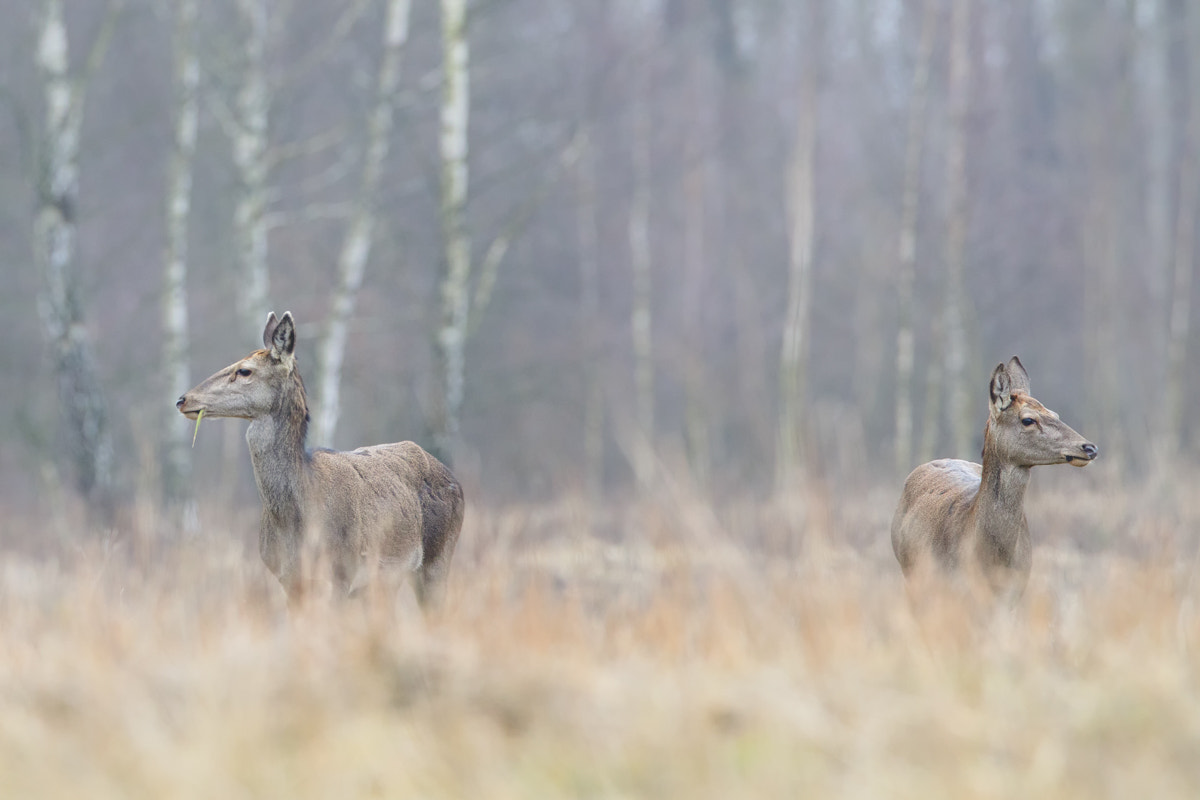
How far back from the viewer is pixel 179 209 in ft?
53.4

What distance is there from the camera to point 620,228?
94.7 feet

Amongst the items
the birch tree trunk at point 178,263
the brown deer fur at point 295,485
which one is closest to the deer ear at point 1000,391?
the brown deer fur at point 295,485

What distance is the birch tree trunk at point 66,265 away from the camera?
13938 millimetres

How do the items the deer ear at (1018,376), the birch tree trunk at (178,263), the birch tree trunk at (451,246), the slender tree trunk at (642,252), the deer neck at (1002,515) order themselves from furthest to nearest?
1. the slender tree trunk at (642,252)
2. the birch tree trunk at (178,263)
3. the birch tree trunk at (451,246)
4. the deer ear at (1018,376)
5. the deer neck at (1002,515)

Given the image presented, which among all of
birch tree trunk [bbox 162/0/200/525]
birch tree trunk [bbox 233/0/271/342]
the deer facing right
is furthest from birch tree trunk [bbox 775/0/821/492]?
the deer facing right

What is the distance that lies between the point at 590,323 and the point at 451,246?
11659 millimetres

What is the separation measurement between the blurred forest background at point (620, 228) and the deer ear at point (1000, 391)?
24.8 feet

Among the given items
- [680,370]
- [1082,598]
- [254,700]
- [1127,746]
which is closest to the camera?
[1127,746]

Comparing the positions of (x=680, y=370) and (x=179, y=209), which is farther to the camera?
(x=680, y=370)

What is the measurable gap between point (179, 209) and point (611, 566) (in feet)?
23.2

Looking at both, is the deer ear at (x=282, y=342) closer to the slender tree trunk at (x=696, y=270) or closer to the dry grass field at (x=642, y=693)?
the dry grass field at (x=642, y=693)

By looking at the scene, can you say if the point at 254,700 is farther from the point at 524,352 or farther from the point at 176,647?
the point at 524,352

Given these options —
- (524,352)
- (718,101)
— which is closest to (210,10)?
(524,352)

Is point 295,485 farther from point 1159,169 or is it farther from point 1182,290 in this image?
point 1159,169
